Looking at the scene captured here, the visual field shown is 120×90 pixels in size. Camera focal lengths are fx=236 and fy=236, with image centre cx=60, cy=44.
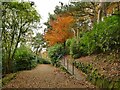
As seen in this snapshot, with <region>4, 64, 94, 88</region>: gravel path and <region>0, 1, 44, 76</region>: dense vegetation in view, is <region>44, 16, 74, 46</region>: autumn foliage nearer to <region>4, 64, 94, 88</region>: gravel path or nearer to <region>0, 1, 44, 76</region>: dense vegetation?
<region>0, 1, 44, 76</region>: dense vegetation

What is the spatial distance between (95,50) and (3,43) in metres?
4.89

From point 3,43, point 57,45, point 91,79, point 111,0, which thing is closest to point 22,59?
point 3,43

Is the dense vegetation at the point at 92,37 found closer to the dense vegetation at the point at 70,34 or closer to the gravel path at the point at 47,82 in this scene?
the dense vegetation at the point at 70,34

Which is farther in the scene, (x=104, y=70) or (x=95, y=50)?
(x=95, y=50)

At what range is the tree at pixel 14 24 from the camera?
11.6m

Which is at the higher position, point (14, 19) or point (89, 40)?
point (14, 19)

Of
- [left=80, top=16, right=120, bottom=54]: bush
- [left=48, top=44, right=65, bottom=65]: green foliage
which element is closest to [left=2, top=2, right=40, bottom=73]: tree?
[left=80, top=16, right=120, bottom=54]: bush

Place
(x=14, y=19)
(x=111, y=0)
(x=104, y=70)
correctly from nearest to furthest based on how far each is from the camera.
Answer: (x=104, y=70) → (x=14, y=19) → (x=111, y=0)

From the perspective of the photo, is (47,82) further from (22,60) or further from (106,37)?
(22,60)

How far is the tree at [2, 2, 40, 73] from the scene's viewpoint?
38.2ft

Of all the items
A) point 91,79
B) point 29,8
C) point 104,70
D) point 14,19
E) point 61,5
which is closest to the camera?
point 104,70

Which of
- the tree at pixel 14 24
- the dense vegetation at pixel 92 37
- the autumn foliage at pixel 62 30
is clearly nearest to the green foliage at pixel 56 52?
the dense vegetation at pixel 92 37

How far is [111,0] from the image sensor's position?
14414 millimetres

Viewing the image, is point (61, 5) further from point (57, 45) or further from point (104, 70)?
point (104, 70)
